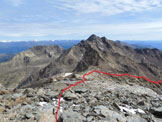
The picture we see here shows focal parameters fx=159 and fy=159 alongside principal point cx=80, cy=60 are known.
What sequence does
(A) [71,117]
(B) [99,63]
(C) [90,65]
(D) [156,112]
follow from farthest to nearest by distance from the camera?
(C) [90,65] → (B) [99,63] → (D) [156,112] → (A) [71,117]

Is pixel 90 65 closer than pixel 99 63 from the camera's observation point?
No

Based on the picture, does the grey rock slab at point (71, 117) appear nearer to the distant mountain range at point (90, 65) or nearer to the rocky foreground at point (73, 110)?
the rocky foreground at point (73, 110)

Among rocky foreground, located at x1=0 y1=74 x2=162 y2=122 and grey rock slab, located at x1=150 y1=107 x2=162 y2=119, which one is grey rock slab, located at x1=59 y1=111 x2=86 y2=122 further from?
grey rock slab, located at x1=150 y1=107 x2=162 y2=119

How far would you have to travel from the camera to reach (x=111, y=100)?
1562 centimetres

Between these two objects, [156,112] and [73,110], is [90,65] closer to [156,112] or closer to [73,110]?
[156,112]

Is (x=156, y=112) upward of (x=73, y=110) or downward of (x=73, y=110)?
downward

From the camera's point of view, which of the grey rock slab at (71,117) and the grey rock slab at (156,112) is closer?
the grey rock slab at (71,117)

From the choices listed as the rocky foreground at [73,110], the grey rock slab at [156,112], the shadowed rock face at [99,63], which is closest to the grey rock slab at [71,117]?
the rocky foreground at [73,110]

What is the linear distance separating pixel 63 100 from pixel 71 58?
117 m

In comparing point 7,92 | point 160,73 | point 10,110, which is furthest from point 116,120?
point 160,73

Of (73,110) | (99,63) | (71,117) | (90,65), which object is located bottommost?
(90,65)

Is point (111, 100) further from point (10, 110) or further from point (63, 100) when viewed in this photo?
point (10, 110)

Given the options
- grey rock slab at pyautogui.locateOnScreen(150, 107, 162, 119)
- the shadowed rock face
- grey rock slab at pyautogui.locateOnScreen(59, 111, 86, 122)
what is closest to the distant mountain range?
the shadowed rock face

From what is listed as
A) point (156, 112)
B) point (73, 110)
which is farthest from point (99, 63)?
point (73, 110)
